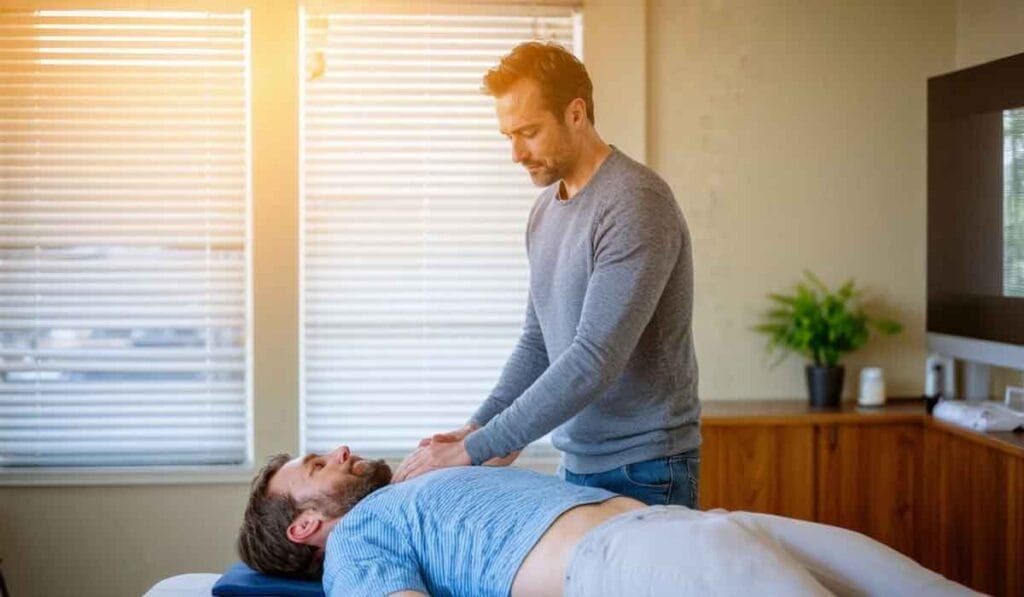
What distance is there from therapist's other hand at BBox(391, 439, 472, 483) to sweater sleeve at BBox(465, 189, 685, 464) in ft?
0.11

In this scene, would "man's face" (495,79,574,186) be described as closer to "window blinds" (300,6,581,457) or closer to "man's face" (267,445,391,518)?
"man's face" (267,445,391,518)

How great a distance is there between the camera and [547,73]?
2.41 metres

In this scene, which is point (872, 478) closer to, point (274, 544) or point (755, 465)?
point (755, 465)

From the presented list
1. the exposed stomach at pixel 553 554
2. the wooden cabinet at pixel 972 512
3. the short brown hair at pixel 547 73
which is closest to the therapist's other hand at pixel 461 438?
the exposed stomach at pixel 553 554

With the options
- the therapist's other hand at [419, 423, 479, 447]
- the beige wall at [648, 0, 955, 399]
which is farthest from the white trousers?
the beige wall at [648, 0, 955, 399]

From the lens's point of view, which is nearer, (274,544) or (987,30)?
(274,544)

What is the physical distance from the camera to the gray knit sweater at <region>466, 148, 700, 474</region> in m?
2.25

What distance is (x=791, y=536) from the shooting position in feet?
6.52

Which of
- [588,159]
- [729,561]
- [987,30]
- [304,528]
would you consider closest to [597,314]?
[588,159]

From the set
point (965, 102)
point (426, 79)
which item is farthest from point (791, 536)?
point (426, 79)

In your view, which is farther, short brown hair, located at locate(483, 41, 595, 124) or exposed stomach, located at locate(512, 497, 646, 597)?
short brown hair, located at locate(483, 41, 595, 124)

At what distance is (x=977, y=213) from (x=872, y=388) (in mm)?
668

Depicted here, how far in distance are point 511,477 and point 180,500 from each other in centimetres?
204

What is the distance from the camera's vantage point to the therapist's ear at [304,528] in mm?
2381
